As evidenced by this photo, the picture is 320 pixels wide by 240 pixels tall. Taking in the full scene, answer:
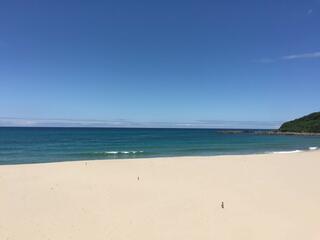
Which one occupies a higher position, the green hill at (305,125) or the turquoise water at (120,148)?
the green hill at (305,125)

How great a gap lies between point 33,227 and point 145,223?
3.24m

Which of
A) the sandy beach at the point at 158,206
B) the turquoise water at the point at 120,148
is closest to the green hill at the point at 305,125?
the turquoise water at the point at 120,148

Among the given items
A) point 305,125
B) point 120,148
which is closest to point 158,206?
point 120,148

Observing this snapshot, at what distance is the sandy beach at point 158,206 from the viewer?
330 inches

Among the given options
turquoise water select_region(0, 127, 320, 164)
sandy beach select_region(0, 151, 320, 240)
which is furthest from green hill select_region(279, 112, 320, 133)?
sandy beach select_region(0, 151, 320, 240)

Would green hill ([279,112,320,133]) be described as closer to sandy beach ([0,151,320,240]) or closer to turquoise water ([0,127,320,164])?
turquoise water ([0,127,320,164])

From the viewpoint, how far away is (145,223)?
901 cm

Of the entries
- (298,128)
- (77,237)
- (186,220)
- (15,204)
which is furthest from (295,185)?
(298,128)

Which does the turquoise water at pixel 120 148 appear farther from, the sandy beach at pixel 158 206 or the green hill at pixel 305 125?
the green hill at pixel 305 125

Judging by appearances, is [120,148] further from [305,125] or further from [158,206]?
[305,125]

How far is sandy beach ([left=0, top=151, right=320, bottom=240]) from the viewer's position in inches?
330

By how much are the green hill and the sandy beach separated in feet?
329

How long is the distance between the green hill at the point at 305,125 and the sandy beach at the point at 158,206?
10018 cm

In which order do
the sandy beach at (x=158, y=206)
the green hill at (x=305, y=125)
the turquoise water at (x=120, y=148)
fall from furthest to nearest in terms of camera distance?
the green hill at (x=305, y=125)
the turquoise water at (x=120, y=148)
the sandy beach at (x=158, y=206)
